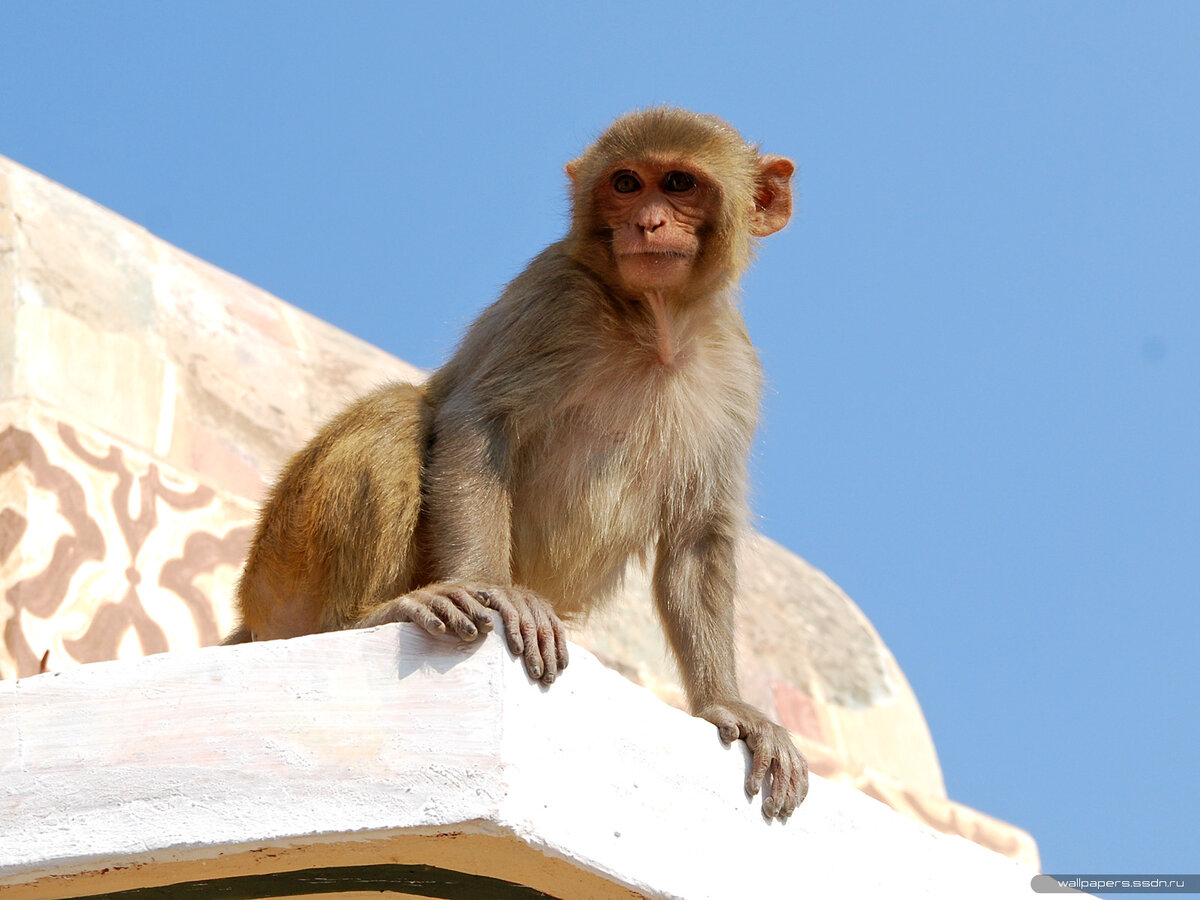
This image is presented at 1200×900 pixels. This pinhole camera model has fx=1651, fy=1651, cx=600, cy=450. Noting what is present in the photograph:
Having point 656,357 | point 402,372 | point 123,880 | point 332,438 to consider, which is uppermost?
point 402,372

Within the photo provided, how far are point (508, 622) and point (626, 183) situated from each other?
1965 mm

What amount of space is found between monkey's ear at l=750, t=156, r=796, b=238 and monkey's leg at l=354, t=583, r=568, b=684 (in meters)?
2.30

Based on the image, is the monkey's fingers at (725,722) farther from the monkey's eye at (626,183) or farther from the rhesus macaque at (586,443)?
the monkey's eye at (626,183)

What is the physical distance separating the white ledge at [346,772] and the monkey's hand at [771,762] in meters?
0.27

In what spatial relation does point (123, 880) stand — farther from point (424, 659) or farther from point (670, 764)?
point (670, 764)

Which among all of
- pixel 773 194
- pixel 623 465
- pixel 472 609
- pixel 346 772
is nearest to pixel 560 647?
pixel 472 609

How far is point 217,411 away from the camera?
25.9 ft

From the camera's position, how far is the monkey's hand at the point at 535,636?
137 inches

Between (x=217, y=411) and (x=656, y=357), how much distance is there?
11.3 feet

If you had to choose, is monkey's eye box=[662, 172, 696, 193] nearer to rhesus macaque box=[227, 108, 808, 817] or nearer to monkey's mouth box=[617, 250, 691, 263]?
rhesus macaque box=[227, 108, 808, 817]

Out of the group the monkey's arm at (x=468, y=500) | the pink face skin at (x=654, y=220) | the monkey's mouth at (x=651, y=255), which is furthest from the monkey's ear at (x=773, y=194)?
the monkey's arm at (x=468, y=500)

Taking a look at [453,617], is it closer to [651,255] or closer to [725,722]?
[725,722]

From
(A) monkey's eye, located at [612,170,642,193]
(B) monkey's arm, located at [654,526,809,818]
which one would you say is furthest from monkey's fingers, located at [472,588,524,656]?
(A) monkey's eye, located at [612,170,642,193]

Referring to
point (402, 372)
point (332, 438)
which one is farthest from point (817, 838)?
point (402, 372)
